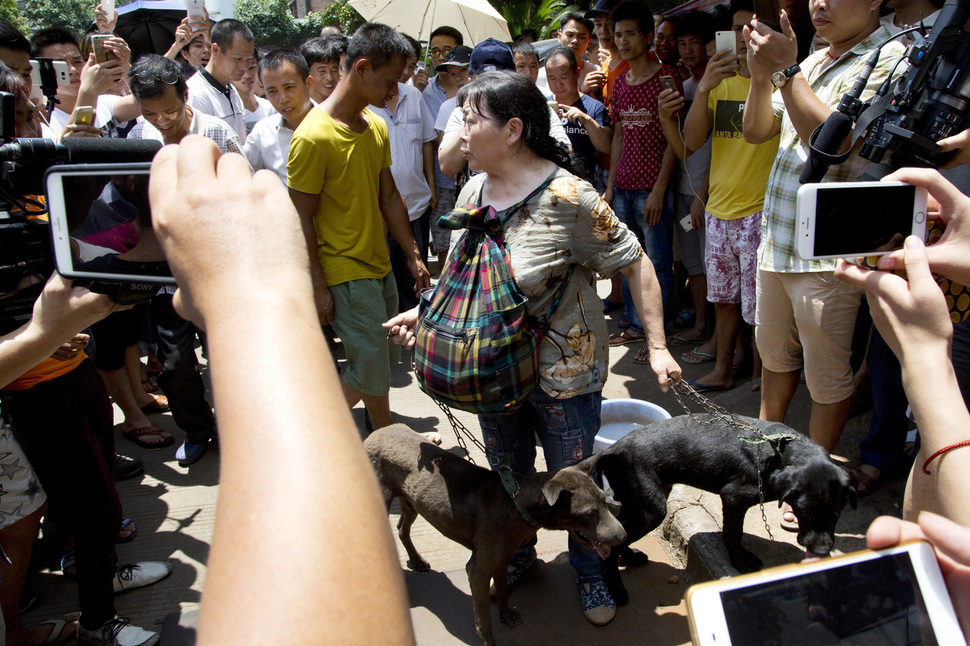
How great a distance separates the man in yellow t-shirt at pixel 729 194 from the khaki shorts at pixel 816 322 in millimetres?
729

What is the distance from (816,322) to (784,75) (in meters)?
1.20

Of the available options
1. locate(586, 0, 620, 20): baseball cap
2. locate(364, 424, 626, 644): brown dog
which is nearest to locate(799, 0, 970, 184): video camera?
locate(364, 424, 626, 644): brown dog

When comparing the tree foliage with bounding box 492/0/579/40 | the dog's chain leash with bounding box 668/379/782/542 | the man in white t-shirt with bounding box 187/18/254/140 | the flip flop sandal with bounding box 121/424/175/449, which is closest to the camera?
the dog's chain leash with bounding box 668/379/782/542

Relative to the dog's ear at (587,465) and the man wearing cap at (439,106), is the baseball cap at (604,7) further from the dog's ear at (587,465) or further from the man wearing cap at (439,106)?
the dog's ear at (587,465)

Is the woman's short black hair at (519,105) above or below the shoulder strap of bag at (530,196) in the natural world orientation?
above

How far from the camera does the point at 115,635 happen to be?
289 centimetres

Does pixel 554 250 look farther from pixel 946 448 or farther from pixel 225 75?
pixel 225 75

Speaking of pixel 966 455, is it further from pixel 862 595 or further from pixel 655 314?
pixel 655 314

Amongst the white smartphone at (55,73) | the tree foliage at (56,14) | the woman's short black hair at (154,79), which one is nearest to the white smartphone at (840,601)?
the woman's short black hair at (154,79)

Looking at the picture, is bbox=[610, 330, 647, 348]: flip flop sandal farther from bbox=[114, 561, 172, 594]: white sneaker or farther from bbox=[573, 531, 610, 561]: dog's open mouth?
bbox=[114, 561, 172, 594]: white sneaker

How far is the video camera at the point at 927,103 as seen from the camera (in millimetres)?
2465

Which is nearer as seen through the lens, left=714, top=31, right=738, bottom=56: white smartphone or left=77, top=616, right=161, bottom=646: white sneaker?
left=77, top=616, right=161, bottom=646: white sneaker

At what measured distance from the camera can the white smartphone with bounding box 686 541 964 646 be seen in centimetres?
97

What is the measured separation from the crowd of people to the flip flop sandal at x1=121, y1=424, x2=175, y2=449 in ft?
0.09
